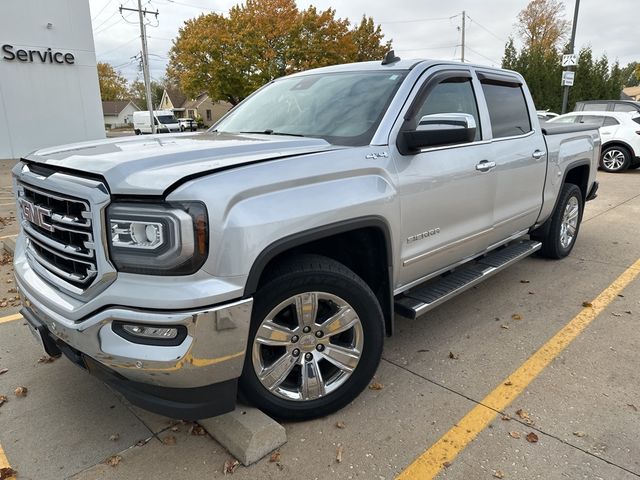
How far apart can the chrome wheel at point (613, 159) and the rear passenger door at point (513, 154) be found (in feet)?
34.2

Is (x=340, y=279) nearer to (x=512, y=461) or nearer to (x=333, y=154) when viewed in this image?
(x=333, y=154)

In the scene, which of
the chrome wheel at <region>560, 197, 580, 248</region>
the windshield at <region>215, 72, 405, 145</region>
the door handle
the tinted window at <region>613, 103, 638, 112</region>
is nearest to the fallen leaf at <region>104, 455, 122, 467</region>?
the windshield at <region>215, 72, 405, 145</region>

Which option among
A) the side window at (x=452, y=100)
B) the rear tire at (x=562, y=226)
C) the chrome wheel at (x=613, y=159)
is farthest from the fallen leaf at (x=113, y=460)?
the chrome wheel at (x=613, y=159)

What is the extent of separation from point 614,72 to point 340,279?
94.6 ft

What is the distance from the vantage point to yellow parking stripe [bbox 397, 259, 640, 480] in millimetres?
2451

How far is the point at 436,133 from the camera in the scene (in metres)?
2.91

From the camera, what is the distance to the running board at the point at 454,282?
10.7 feet

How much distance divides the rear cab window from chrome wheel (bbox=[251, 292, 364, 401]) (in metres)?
2.20

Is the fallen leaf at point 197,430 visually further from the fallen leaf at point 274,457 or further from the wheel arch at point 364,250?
the wheel arch at point 364,250

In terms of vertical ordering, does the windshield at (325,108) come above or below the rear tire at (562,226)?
above

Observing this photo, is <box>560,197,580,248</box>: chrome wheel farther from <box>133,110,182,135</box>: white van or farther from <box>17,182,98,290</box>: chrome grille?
<box>133,110,182,135</box>: white van

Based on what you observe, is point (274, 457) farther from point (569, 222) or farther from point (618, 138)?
point (618, 138)

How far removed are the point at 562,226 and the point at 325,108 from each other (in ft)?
11.5

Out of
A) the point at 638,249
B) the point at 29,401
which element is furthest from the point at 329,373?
the point at 638,249
